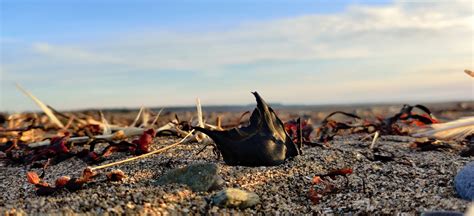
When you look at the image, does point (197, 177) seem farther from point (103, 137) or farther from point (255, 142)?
point (103, 137)

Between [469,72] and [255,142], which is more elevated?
[469,72]

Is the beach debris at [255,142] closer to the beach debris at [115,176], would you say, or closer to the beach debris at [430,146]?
the beach debris at [115,176]

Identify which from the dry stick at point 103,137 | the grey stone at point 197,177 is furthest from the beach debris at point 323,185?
the dry stick at point 103,137

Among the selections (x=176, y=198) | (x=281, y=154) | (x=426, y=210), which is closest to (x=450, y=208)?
(x=426, y=210)

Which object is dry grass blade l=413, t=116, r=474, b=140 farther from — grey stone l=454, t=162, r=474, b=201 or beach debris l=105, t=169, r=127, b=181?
beach debris l=105, t=169, r=127, b=181

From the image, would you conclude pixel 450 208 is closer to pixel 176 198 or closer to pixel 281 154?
pixel 281 154

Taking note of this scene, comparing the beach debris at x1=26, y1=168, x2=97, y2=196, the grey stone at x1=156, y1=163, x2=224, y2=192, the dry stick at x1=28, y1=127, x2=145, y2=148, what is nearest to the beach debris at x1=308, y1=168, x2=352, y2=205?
the grey stone at x1=156, y1=163, x2=224, y2=192

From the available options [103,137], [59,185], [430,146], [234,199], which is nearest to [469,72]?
[430,146]

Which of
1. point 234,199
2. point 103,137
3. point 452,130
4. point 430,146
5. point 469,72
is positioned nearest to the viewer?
point 234,199
